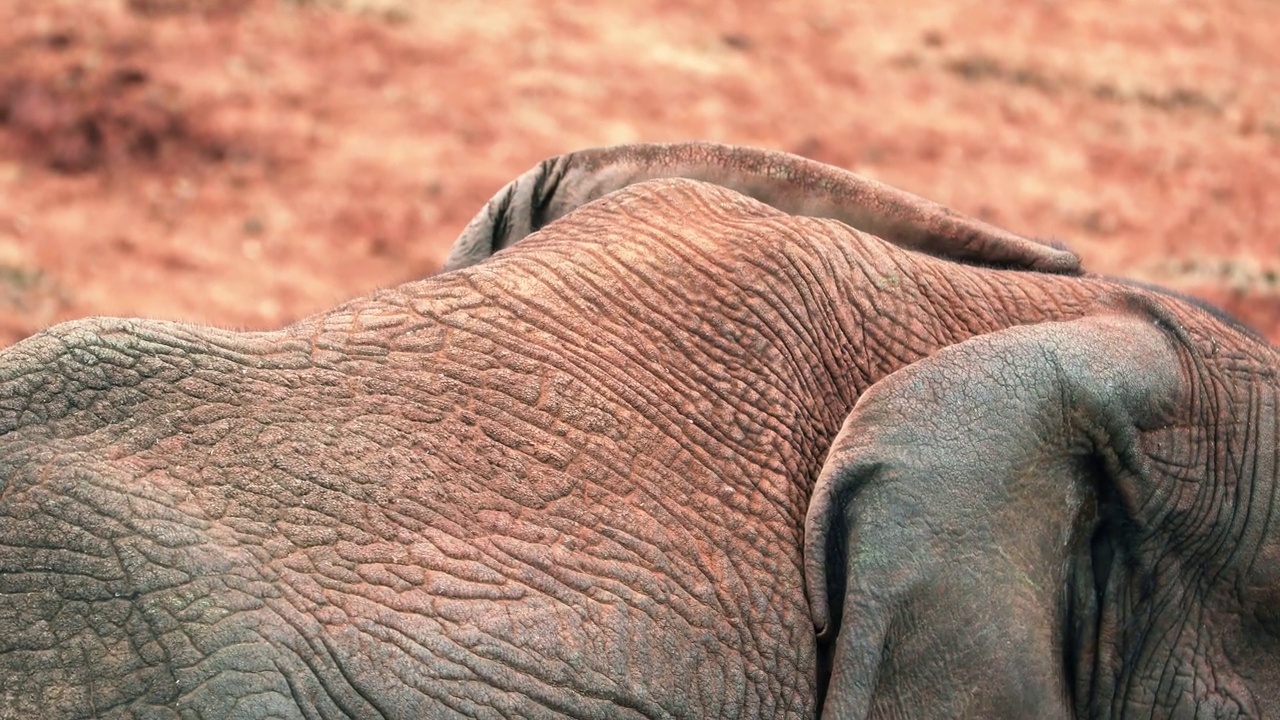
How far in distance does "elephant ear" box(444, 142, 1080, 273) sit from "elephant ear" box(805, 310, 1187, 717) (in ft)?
1.75

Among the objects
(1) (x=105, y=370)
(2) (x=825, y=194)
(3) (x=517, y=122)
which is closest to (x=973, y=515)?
(2) (x=825, y=194)

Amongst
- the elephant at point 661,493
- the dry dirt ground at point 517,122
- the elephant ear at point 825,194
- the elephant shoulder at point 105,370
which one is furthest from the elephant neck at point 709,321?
the dry dirt ground at point 517,122

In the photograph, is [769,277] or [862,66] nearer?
[769,277]

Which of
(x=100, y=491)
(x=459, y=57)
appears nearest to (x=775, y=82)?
(x=459, y=57)

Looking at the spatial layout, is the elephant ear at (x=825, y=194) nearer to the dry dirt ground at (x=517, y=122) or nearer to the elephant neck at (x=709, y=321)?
the elephant neck at (x=709, y=321)

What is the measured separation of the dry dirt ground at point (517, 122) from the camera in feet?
37.3

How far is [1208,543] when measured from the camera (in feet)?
10.4

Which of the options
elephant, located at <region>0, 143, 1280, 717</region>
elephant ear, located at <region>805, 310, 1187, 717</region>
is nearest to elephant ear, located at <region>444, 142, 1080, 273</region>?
elephant, located at <region>0, 143, 1280, 717</region>

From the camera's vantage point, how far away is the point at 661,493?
2.93m

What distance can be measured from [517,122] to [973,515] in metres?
11.6

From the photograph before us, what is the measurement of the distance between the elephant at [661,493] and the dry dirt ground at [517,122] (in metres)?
7.28

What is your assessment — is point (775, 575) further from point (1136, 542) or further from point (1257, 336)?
point (1257, 336)

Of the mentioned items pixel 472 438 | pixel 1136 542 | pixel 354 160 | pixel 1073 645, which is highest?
pixel 472 438

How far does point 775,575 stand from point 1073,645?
713mm
